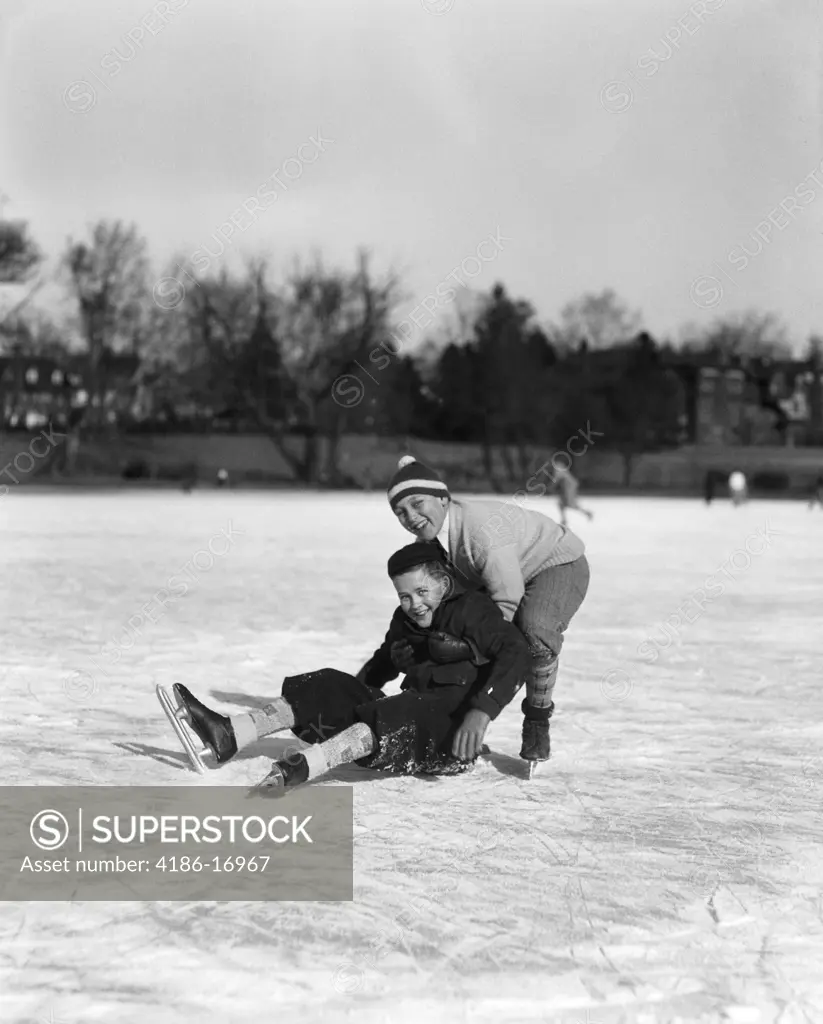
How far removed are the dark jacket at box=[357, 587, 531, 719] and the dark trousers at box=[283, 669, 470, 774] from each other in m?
0.05

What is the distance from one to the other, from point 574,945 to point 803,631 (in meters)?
6.78

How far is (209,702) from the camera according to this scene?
6.30m

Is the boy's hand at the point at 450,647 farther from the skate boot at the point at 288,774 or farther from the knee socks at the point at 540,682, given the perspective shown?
the skate boot at the point at 288,774

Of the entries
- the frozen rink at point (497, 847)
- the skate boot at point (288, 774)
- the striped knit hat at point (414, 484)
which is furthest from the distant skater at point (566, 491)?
the skate boot at point (288, 774)

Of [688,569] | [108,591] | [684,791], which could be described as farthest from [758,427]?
[684,791]

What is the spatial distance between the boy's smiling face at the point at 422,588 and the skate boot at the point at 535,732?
64 cm

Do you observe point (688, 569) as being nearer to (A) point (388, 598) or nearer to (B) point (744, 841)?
(A) point (388, 598)

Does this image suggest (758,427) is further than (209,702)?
Yes

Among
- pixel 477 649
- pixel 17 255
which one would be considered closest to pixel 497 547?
pixel 477 649

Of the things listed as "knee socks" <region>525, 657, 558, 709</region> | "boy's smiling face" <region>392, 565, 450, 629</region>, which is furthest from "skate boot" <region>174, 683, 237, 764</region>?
"knee socks" <region>525, 657, 558, 709</region>

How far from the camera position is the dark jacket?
14.6 ft

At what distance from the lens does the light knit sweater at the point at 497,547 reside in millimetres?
4398

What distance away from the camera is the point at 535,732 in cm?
489

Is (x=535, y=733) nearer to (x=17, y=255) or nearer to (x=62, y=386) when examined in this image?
(x=17, y=255)
